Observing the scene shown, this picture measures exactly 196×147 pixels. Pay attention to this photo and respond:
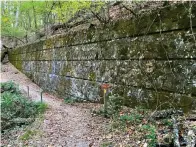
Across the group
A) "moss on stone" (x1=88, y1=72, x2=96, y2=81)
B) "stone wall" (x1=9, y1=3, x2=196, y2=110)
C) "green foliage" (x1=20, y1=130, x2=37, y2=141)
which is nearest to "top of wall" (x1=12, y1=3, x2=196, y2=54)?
"stone wall" (x1=9, y1=3, x2=196, y2=110)

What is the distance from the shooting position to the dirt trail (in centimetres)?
635

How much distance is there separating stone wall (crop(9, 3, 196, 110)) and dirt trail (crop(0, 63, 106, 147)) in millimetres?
935

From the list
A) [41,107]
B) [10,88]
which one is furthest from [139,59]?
[10,88]

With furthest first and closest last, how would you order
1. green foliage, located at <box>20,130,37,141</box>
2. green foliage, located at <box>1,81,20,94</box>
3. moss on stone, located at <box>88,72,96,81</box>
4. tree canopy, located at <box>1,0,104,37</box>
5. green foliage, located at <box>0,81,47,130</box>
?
green foliage, located at <box>1,81,20,94</box> < tree canopy, located at <box>1,0,104,37</box> < moss on stone, located at <box>88,72,96,81</box> < green foliage, located at <box>0,81,47,130</box> < green foliage, located at <box>20,130,37,141</box>

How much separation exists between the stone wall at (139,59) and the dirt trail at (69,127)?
36.8 inches

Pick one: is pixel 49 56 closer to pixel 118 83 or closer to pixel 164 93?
pixel 118 83

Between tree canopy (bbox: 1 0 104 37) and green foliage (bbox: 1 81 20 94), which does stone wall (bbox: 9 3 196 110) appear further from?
green foliage (bbox: 1 81 20 94)

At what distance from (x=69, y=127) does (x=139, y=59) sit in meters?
2.59

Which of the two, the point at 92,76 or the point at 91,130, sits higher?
the point at 92,76

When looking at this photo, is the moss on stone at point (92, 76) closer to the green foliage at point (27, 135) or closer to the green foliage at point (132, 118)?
the green foliage at point (27, 135)

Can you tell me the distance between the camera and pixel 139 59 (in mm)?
7297

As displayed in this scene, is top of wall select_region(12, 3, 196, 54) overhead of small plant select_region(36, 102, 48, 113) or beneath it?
overhead

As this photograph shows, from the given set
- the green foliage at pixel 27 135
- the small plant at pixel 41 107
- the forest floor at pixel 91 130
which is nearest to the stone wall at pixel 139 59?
the forest floor at pixel 91 130

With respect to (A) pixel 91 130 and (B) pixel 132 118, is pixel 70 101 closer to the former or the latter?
(A) pixel 91 130
